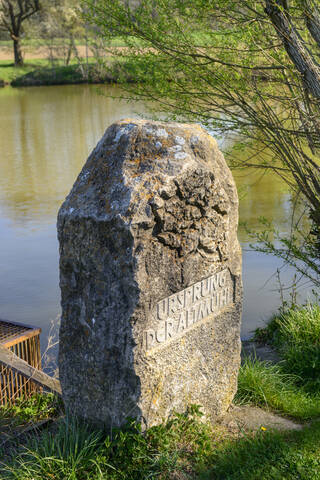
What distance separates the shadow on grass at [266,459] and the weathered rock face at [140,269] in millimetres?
408

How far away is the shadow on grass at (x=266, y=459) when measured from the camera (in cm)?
310

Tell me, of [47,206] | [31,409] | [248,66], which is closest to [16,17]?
[47,206]

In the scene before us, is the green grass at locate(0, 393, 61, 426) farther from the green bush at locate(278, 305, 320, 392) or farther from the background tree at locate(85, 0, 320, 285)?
the background tree at locate(85, 0, 320, 285)

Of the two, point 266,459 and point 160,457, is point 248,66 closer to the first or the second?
point 266,459

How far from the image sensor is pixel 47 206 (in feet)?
37.8

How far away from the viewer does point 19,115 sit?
23359 mm

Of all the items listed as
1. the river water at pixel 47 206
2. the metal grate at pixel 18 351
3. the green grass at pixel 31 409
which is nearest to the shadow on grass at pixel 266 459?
the green grass at pixel 31 409

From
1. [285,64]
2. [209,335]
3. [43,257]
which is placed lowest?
[43,257]

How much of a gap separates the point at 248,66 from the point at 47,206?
260 inches

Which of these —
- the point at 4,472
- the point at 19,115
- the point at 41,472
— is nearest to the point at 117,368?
the point at 41,472

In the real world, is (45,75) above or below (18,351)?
above

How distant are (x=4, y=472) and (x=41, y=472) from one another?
1.22ft

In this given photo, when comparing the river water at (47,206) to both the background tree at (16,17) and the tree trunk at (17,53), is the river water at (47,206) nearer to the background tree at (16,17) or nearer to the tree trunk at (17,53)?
the background tree at (16,17)

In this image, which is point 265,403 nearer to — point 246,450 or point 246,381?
point 246,381
